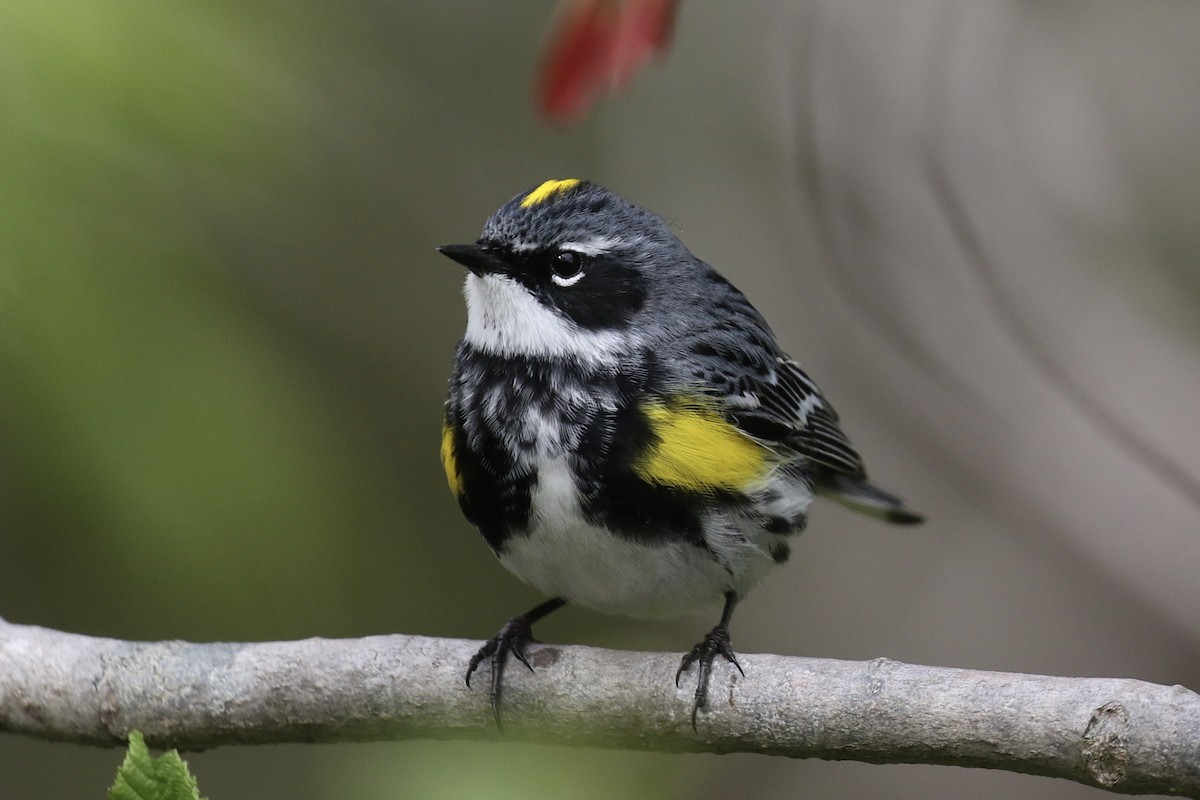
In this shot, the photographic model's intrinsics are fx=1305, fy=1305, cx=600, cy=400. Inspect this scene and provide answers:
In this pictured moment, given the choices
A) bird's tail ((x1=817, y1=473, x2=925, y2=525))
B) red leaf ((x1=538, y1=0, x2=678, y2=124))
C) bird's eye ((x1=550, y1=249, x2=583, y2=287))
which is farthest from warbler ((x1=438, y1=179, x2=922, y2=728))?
red leaf ((x1=538, y1=0, x2=678, y2=124))

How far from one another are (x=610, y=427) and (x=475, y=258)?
1.92ft

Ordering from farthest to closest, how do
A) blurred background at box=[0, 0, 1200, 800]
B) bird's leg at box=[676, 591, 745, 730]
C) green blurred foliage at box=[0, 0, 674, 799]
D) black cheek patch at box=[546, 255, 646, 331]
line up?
1. black cheek patch at box=[546, 255, 646, 331]
2. bird's leg at box=[676, 591, 745, 730]
3. blurred background at box=[0, 0, 1200, 800]
4. green blurred foliage at box=[0, 0, 674, 799]

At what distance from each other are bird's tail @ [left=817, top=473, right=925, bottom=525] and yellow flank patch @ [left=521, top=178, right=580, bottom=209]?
136 cm

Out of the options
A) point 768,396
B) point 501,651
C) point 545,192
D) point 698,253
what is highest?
point 698,253

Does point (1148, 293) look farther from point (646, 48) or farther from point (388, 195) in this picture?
point (646, 48)

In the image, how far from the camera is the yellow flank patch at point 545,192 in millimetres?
3609

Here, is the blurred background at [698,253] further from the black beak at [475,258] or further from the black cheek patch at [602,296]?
the black cheek patch at [602,296]

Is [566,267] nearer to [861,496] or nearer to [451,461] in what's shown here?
[451,461]

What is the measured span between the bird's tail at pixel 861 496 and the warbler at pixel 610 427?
521 millimetres

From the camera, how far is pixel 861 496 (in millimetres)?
4398

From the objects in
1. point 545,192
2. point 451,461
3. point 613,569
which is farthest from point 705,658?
point 545,192

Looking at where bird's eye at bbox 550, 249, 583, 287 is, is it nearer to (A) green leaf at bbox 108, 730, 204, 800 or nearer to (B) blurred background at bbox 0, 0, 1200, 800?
(B) blurred background at bbox 0, 0, 1200, 800

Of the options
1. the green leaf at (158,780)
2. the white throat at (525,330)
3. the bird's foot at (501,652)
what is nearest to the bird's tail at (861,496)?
the white throat at (525,330)

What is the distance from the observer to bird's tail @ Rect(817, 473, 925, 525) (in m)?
4.38
